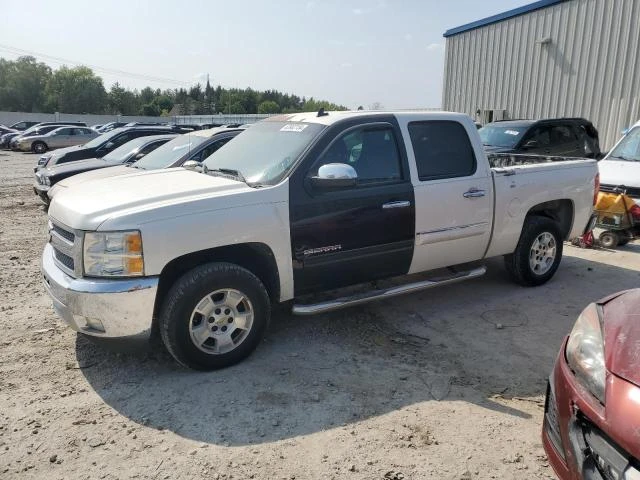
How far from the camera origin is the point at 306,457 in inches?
115

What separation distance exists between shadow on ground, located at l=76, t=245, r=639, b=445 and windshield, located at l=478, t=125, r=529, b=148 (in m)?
6.10

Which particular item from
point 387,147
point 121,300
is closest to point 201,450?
point 121,300

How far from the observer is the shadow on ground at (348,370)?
3.34 metres

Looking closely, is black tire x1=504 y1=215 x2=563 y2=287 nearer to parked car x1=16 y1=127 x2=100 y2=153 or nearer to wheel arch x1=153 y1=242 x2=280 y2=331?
wheel arch x1=153 y1=242 x2=280 y2=331

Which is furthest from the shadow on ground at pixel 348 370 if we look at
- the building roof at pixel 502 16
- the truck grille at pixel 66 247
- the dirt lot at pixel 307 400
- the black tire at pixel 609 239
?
the building roof at pixel 502 16

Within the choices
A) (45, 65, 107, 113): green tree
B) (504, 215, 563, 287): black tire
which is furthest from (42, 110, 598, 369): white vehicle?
(45, 65, 107, 113): green tree

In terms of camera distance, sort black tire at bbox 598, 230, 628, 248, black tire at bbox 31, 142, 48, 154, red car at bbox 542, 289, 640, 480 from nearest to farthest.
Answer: red car at bbox 542, 289, 640, 480 < black tire at bbox 598, 230, 628, 248 < black tire at bbox 31, 142, 48, 154

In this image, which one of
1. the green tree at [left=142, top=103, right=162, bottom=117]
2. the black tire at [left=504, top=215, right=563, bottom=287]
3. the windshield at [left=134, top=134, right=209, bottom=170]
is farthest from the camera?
the green tree at [left=142, top=103, right=162, bottom=117]

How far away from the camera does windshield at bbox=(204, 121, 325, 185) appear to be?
419 cm

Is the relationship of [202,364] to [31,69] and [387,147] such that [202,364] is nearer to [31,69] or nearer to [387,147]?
[387,147]

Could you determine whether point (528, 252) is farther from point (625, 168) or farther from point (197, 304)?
point (625, 168)

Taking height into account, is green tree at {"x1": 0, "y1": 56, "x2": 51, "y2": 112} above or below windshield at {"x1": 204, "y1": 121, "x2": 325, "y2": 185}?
above

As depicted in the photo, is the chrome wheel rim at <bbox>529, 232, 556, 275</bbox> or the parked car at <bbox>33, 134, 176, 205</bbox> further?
the parked car at <bbox>33, 134, 176, 205</bbox>

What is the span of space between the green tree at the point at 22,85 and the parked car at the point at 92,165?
296ft
